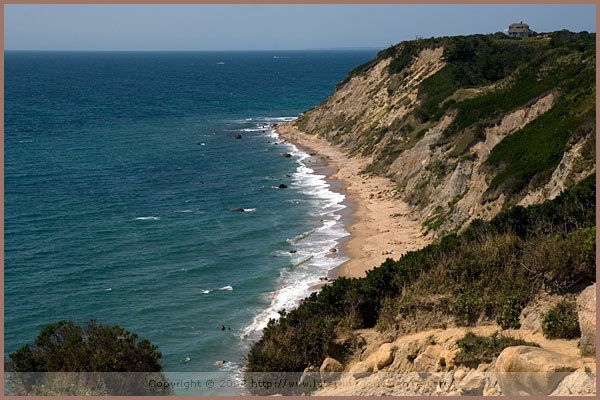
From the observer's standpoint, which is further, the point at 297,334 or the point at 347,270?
the point at 347,270

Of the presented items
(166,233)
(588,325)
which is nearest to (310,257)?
(166,233)

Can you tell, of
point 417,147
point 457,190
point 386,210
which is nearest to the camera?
point 457,190

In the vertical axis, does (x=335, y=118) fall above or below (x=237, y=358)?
above

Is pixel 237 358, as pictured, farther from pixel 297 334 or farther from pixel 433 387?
pixel 433 387

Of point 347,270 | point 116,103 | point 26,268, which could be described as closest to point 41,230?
point 26,268

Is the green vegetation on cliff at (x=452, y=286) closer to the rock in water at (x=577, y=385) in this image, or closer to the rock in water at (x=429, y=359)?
the rock in water at (x=429, y=359)

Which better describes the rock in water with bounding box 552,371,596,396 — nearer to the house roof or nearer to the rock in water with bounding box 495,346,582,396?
the rock in water with bounding box 495,346,582,396

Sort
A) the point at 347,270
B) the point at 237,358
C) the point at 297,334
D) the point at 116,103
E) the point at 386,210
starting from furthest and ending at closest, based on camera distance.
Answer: the point at 116,103
the point at 386,210
the point at 347,270
the point at 237,358
the point at 297,334
